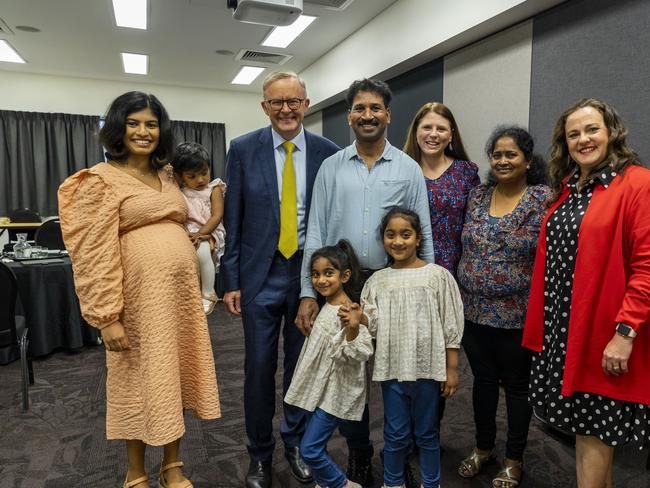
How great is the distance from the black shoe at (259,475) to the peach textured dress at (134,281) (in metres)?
0.51

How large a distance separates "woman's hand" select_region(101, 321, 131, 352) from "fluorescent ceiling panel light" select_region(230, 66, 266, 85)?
6009mm

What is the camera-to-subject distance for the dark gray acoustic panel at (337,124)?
21.1ft

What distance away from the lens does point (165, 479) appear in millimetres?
1720

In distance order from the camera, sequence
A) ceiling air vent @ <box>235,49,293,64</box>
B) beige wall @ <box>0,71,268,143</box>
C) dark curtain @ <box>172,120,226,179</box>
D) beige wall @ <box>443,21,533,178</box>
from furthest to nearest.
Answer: dark curtain @ <box>172,120,226,179</box>, beige wall @ <box>0,71,268,143</box>, ceiling air vent @ <box>235,49,293,64</box>, beige wall @ <box>443,21,533,178</box>

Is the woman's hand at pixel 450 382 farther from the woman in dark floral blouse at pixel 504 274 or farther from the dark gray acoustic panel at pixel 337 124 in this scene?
the dark gray acoustic panel at pixel 337 124

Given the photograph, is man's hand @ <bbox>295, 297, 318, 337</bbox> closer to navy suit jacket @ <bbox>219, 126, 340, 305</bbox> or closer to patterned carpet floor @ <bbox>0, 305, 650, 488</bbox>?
navy suit jacket @ <bbox>219, 126, 340, 305</bbox>

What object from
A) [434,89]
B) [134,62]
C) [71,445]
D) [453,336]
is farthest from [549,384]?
[134,62]

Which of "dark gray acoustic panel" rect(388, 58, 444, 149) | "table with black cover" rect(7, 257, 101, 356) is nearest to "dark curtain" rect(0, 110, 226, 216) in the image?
"dark gray acoustic panel" rect(388, 58, 444, 149)

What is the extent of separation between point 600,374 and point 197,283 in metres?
1.38

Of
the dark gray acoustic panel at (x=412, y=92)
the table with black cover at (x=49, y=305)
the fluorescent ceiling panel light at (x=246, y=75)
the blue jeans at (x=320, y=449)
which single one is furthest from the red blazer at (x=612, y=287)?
the fluorescent ceiling panel light at (x=246, y=75)

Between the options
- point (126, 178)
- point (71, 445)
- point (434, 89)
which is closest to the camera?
point (126, 178)

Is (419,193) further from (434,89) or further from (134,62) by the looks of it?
(134,62)

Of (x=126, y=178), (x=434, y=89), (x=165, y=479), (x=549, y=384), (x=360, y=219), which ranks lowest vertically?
(x=165, y=479)

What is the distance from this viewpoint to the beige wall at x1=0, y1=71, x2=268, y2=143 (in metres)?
7.18
